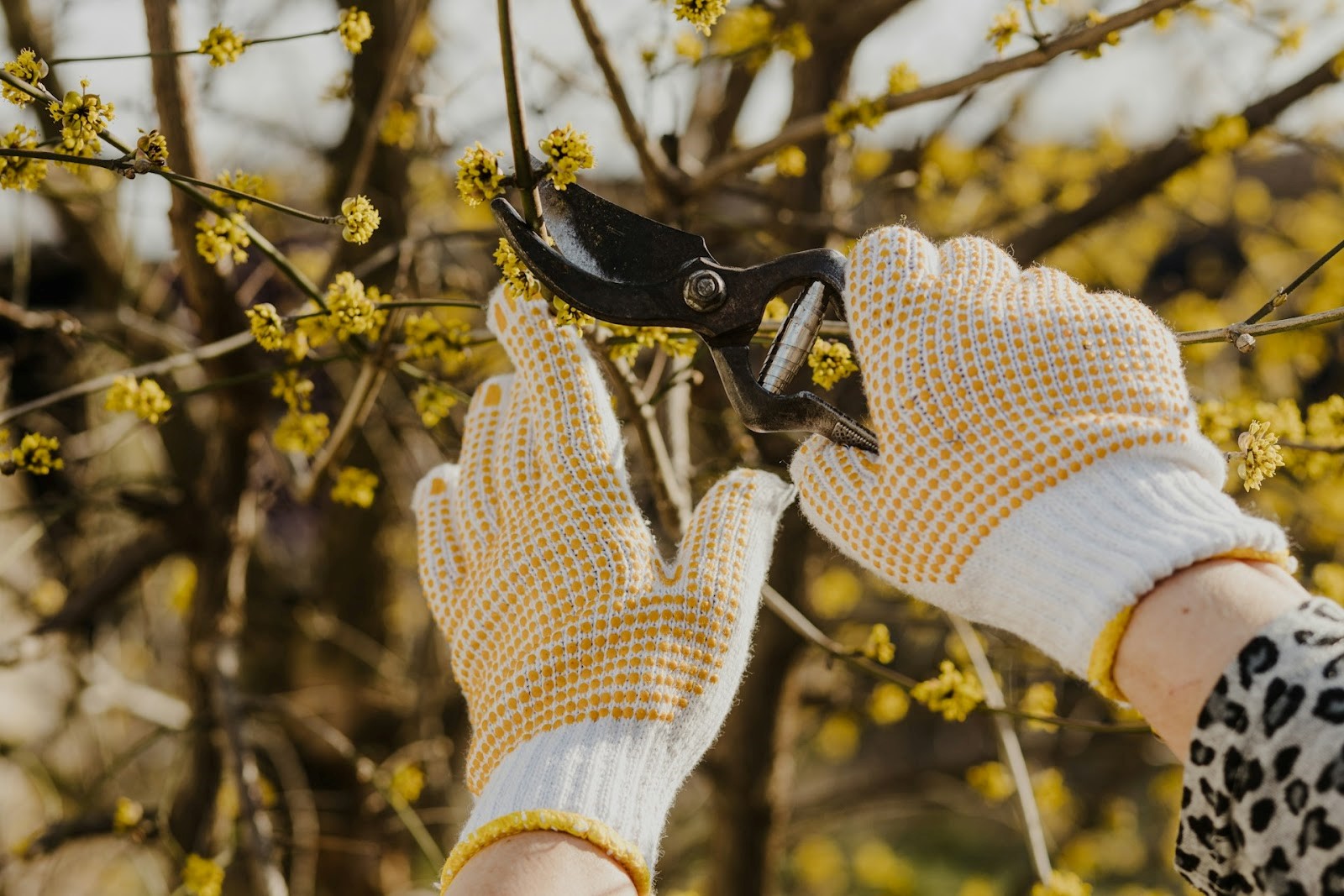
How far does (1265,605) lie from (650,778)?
77 centimetres

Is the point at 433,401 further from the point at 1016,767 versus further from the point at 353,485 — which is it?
the point at 1016,767

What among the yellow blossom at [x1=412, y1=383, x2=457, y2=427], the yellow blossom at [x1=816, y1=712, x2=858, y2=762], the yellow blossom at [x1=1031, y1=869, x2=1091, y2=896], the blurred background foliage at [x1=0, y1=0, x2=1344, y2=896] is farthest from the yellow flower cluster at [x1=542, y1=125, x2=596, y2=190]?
A: the yellow blossom at [x1=816, y1=712, x2=858, y2=762]

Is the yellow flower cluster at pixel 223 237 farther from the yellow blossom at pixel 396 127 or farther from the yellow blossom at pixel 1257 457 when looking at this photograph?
the yellow blossom at pixel 1257 457

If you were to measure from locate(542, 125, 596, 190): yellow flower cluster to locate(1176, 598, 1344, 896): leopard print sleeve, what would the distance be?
971 mm

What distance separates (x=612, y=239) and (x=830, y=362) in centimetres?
39

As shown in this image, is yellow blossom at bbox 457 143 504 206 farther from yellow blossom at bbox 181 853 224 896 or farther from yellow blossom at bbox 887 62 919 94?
yellow blossom at bbox 181 853 224 896

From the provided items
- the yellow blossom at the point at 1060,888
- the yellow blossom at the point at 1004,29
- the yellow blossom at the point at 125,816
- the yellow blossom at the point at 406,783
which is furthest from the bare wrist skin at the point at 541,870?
the yellow blossom at the point at 1004,29

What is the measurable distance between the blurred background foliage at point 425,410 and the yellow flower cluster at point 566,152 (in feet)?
0.06

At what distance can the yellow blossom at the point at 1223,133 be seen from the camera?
7.92ft

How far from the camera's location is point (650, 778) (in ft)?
4.49

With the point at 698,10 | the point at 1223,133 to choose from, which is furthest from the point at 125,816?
the point at 1223,133

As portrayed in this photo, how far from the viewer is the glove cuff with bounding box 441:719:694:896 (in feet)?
4.15

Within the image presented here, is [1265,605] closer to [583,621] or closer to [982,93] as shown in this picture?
[583,621]

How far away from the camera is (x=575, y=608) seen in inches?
56.5
